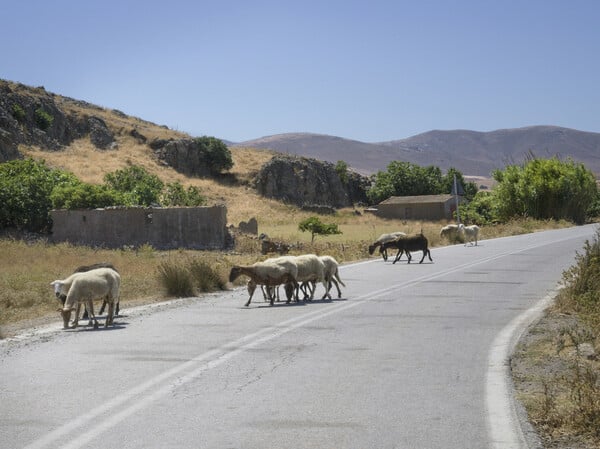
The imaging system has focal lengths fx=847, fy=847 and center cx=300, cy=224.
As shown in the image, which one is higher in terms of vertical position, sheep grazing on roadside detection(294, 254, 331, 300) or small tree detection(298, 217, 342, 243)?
sheep grazing on roadside detection(294, 254, 331, 300)

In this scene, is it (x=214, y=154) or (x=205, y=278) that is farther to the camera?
(x=214, y=154)

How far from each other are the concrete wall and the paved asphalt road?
22627mm

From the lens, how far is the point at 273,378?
936cm

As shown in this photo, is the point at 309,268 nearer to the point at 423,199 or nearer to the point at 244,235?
the point at 244,235

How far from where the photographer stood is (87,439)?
22.4 ft

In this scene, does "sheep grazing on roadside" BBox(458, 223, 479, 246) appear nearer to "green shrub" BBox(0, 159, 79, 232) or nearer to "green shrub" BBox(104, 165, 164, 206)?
"green shrub" BBox(104, 165, 164, 206)

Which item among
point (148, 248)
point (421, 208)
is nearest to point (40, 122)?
point (421, 208)

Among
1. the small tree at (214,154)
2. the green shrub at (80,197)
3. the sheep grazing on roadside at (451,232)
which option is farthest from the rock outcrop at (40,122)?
the sheep grazing on roadside at (451,232)

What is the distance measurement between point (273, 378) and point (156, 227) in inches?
1263

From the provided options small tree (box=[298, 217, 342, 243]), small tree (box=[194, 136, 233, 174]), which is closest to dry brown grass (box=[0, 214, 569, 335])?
small tree (box=[298, 217, 342, 243])

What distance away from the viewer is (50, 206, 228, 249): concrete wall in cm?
4038

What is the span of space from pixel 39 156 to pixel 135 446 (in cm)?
8702

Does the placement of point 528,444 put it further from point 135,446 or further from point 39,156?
point 39,156

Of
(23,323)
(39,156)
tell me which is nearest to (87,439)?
(23,323)
